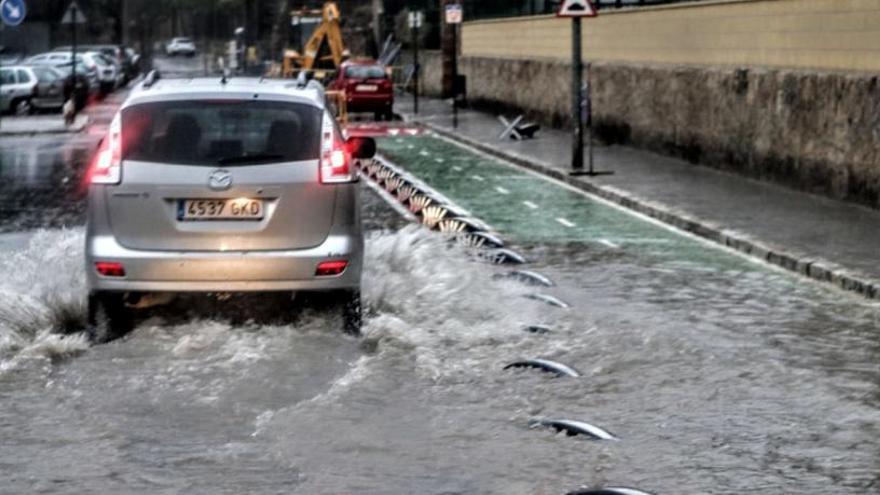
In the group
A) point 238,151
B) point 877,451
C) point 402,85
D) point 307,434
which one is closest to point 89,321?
point 238,151

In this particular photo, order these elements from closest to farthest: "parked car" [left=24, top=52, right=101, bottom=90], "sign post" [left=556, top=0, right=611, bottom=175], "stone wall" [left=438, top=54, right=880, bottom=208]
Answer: "stone wall" [left=438, top=54, right=880, bottom=208] < "sign post" [left=556, top=0, right=611, bottom=175] < "parked car" [left=24, top=52, right=101, bottom=90]

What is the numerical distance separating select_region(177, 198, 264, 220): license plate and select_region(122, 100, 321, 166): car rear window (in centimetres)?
24

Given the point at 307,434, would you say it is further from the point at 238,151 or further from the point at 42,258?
the point at 42,258

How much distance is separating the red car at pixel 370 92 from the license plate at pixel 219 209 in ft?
122

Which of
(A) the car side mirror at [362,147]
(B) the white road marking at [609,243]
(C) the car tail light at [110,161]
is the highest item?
(C) the car tail light at [110,161]

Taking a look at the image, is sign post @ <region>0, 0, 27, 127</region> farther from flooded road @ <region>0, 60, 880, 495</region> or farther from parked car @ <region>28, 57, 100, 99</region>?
flooded road @ <region>0, 60, 880, 495</region>

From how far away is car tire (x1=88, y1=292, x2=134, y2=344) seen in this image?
1096 centimetres

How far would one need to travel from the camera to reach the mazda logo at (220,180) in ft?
35.7

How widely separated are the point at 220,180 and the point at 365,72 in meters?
38.7

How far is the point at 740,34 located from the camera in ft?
83.6

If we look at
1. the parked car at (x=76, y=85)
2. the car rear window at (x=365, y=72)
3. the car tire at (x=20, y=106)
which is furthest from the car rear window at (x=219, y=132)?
the car tire at (x=20, y=106)

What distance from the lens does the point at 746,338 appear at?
37.7 ft

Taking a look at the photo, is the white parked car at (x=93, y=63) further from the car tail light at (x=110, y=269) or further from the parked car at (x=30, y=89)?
→ the car tail light at (x=110, y=269)

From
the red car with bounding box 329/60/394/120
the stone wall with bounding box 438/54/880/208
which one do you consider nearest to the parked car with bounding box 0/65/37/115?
the red car with bounding box 329/60/394/120
